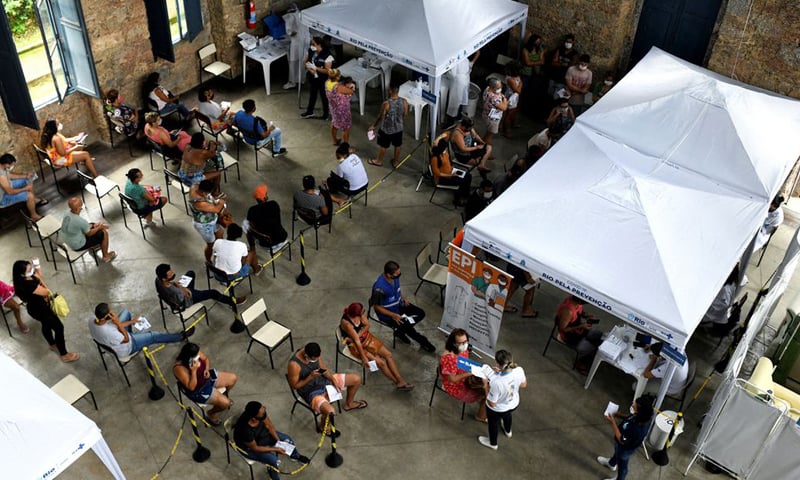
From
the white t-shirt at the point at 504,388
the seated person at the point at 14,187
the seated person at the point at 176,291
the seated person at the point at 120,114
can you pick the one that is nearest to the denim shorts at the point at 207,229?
the seated person at the point at 176,291

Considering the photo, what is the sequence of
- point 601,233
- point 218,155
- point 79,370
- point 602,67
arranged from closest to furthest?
1. point 601,233
2. point 79,370
3. point 218,155
4. point 602,67

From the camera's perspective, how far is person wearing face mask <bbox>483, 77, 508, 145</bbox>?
456 inches

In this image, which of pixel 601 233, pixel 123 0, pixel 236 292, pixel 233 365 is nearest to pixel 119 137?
pixel 123 0

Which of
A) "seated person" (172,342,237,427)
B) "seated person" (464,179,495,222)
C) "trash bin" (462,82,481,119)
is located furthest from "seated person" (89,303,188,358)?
"trash bin" (462,82,481,119)

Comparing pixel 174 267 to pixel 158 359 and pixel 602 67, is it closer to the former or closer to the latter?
pixel 158 359

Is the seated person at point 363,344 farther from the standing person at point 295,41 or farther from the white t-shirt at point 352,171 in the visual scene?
the standing person at point 295,41

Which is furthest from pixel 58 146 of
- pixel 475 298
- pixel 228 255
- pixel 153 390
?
pixel 475 298

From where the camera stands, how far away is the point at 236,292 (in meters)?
9.69

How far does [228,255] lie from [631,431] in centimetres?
466

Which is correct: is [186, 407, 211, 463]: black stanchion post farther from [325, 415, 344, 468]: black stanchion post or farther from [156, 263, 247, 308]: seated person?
[156, 263, 247, 308]: seated person

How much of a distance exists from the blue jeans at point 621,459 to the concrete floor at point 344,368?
0.31 m

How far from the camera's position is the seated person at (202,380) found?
24.5 ft

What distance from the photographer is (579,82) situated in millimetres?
12500

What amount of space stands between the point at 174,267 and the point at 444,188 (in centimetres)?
379
